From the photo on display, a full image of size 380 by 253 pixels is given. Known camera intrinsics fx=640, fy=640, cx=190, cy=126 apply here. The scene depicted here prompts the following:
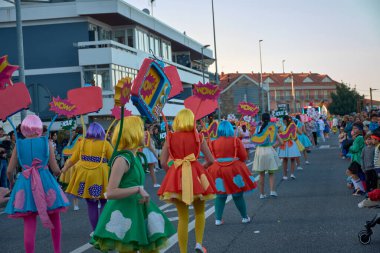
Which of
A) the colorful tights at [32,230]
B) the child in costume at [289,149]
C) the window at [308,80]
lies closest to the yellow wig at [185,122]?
the colorful tights at [32,230]

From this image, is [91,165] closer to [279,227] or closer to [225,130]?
[225,130]

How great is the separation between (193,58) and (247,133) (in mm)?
40847

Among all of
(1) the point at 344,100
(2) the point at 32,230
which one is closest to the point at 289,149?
(2) the point at 32,230

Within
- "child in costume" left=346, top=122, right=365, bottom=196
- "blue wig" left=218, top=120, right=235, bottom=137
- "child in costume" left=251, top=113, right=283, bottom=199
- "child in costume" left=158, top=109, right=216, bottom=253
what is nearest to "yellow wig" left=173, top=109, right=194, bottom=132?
"child in costume" left=158, top=109, right=216, bottom=253

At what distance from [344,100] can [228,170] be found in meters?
110

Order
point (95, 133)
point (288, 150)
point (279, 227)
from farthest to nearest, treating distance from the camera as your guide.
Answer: point (288, 150) → point (279, 227) → point (95, 133)

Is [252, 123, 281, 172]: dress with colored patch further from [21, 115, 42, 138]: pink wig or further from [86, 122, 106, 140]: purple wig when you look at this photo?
[21, 115, 42, 138]: pink wig

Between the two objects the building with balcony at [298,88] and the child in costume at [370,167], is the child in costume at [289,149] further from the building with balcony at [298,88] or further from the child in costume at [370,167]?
the building with balcony at [298,88]

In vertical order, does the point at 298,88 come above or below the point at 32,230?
above

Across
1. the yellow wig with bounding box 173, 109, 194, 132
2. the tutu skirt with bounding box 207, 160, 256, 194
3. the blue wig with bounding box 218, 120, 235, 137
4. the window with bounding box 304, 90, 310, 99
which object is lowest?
the tutu skirt with bounding box 207, 160, 256, 194

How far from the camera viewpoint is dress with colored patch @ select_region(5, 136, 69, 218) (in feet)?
24.0

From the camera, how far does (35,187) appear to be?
7363mm

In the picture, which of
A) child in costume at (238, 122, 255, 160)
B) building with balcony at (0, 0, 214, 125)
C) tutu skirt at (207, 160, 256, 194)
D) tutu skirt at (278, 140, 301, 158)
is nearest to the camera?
tutu skirt at (207, 160, 256, 194)

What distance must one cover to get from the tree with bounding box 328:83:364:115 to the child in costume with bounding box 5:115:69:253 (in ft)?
364
